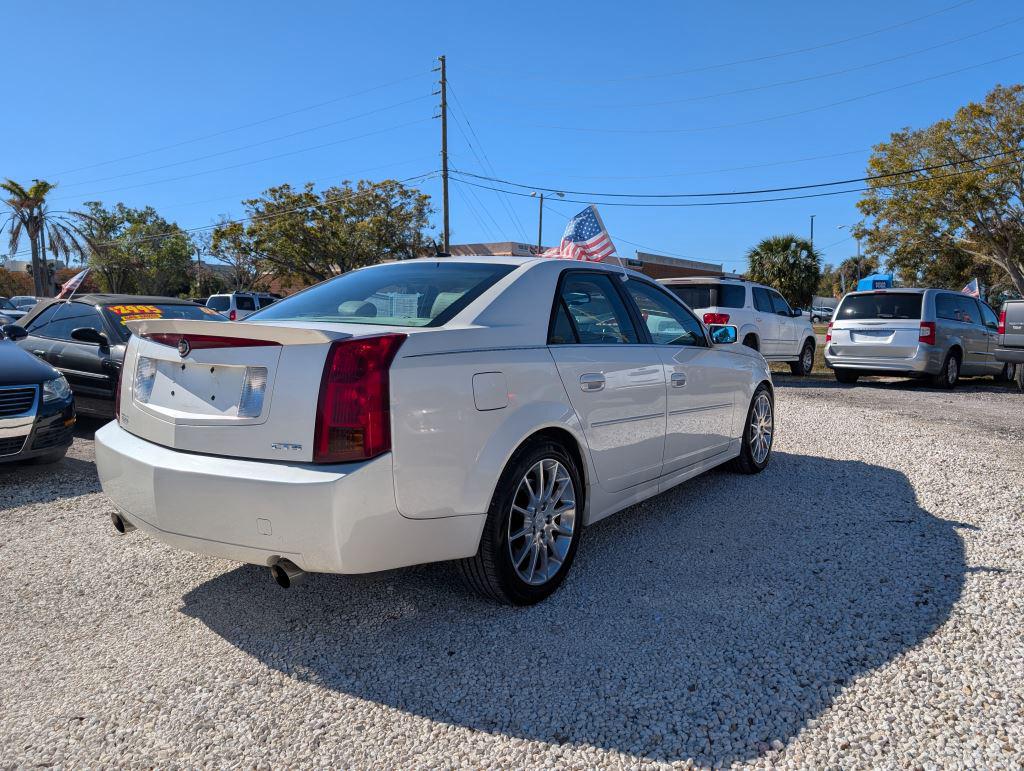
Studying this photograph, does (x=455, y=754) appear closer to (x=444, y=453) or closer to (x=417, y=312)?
(x=444, y=453)

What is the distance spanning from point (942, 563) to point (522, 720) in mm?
2600

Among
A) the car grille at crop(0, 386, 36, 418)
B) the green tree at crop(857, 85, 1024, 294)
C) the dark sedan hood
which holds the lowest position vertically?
the car grille at crop(0, 386, 36, 418)

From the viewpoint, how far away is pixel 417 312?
3.13 metres

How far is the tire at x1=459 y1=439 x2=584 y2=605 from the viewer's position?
2943 mm

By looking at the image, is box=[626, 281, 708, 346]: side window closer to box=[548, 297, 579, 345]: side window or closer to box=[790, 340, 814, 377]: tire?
box=[548, 297, 579, 345]: side window

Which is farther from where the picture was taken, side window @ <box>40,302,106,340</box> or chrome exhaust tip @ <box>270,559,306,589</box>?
side window @ <box>40,302,106,340</box>

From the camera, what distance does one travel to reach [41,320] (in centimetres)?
812

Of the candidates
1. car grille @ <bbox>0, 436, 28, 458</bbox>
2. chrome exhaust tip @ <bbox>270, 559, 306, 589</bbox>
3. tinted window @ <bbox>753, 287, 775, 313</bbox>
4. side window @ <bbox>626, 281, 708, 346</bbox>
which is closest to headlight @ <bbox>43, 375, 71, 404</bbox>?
car grille @ <bbox>0, 436, 28, 458</bbox>

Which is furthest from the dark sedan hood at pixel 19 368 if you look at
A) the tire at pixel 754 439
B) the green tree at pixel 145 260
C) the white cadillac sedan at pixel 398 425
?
the green tree at pixel 145 260

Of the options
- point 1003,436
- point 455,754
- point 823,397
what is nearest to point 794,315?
point 823,397

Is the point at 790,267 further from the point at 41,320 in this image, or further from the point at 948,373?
the point at 41,320

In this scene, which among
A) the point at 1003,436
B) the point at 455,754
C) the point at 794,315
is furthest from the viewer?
the point at 794,315

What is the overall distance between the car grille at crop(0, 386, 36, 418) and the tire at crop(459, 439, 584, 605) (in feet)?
13.7

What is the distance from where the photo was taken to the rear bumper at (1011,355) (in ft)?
39.2
